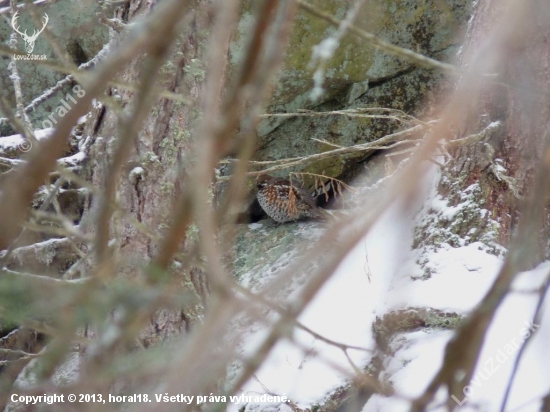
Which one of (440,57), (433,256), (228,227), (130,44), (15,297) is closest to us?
(130,44)

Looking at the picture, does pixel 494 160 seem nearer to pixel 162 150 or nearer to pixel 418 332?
pixel 418 332

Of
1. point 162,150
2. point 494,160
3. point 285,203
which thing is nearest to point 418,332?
point 494,160

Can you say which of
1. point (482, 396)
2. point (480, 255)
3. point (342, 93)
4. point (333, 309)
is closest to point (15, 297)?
point (482, 396)

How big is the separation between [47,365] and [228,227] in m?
0.34

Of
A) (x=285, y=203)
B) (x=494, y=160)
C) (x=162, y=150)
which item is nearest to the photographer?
(x=162, y=150)

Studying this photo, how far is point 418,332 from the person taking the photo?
2.55 meters

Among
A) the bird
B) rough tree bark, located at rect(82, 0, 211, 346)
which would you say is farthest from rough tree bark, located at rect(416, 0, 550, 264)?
the bird

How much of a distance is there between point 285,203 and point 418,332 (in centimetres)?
236

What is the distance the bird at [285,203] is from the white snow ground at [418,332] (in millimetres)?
1159

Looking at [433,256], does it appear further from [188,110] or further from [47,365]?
[47,365]

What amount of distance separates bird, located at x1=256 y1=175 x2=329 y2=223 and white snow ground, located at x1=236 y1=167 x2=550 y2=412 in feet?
3.80

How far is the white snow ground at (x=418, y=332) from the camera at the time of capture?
6.68 feet

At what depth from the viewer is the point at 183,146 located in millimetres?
2494

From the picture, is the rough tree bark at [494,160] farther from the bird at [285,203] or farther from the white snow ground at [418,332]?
the bird at [285,203]
